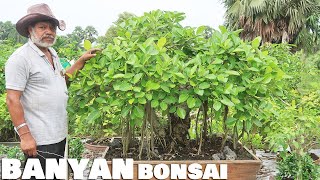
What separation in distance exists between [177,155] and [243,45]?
2.93ft

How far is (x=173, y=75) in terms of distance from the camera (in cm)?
262

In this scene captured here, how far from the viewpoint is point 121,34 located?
3082 mm

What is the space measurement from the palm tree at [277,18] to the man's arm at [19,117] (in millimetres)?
15327

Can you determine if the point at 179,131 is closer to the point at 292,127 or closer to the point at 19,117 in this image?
the point at 292,127

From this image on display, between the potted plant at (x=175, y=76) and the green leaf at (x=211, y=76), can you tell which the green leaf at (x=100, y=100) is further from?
the green leaf at (x=211, y=76)

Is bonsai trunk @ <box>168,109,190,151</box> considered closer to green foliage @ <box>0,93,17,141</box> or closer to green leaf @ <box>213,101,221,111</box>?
green leaf @ <box>213,101,221,111</box>

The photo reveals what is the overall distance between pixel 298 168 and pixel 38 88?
183 centimetres

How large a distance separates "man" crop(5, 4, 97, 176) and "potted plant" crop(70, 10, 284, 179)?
13cm

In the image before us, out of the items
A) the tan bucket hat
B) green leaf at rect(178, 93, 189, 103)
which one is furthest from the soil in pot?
the tan bucket hat

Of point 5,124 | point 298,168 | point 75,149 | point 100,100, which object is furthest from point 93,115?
point 5,124

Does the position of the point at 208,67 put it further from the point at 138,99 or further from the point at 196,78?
the point at 138,99

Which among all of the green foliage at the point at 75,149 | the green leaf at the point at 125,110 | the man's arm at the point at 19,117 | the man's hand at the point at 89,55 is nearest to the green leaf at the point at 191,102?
the green leaf at the point at 125,110

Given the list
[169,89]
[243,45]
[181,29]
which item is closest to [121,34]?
[181,29]

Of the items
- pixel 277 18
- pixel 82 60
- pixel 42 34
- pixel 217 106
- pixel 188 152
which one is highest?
pixel 277 18
